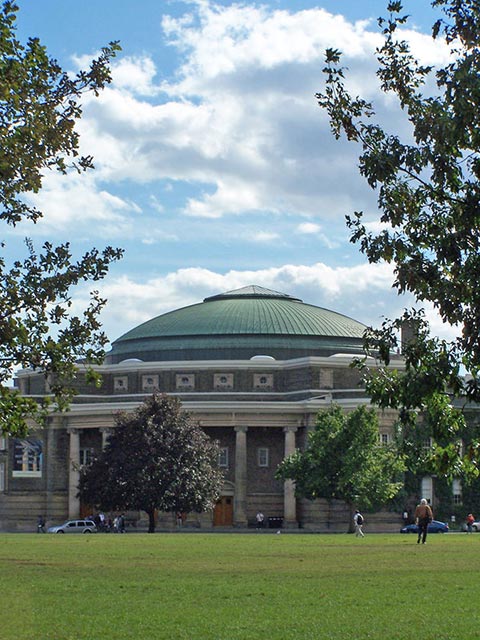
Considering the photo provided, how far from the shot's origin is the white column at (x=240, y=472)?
4560 inches

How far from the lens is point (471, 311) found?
19.8 metres

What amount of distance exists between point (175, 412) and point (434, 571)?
59.2m

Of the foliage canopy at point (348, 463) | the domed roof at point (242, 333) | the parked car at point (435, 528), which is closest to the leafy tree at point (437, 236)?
the foliage canopy at point (348, 463)

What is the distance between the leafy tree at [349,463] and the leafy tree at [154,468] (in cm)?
674

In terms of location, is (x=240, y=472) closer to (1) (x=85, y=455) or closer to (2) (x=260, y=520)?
(2) (x=260, y=520)

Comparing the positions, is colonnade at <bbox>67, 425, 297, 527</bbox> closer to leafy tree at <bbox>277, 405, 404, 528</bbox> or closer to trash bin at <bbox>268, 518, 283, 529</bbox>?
trash bin at <bbox>268, 518, 283, 529</bbox>

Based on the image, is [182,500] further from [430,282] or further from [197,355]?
[430,282]

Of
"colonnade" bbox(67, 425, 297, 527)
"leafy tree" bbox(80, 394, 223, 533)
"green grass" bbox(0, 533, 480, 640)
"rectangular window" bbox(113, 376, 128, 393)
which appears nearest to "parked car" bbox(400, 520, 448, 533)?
"colonnade" bbox(67, 425, 297, 527)

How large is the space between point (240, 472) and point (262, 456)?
10.1 ft

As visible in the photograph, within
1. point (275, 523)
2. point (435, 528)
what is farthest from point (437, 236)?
point (275, 523)

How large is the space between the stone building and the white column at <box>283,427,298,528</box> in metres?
0.10

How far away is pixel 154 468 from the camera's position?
89.6 meters

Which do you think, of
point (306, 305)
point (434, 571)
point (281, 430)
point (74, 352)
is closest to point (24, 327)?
point (74, 352)

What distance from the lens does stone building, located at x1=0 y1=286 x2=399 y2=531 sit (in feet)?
381
